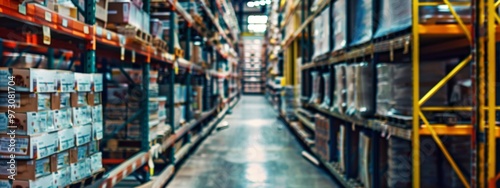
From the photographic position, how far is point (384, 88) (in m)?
3.61

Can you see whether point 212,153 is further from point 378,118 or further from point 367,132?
point 378,118

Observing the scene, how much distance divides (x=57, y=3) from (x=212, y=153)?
5.15 m

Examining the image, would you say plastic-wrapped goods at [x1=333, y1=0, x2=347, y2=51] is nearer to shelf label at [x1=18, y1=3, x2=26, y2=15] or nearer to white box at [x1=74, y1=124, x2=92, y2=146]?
white box at [x1=74, y1=124, x2=92, y2=146]

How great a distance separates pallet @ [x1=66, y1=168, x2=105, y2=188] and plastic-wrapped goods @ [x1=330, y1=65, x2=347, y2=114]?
278 centimetres

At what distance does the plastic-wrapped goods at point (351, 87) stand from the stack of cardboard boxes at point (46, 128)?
8.41 ft

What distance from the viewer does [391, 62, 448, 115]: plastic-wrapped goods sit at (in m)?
3.29

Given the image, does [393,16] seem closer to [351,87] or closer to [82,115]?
[351,87]

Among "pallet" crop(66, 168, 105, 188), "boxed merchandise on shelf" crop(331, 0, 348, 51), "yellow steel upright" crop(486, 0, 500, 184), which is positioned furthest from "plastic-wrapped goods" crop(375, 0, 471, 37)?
"pallet" crop(66, 168, 105, 188)

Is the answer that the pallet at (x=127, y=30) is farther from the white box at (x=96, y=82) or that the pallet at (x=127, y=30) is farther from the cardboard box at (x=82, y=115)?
the cardboard box at (x=82, y=115)

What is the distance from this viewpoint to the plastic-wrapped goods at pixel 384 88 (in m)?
3.50

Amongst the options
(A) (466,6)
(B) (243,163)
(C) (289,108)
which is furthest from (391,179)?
(C) (289,108)

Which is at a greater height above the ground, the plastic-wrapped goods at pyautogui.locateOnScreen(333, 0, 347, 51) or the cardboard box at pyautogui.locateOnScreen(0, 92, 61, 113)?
the plastic-wrapped goods at pyautogui.locateOnScreen(333, 0, 347, 51)

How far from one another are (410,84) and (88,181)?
248cm

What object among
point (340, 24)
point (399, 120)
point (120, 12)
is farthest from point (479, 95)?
point (120, 12)
